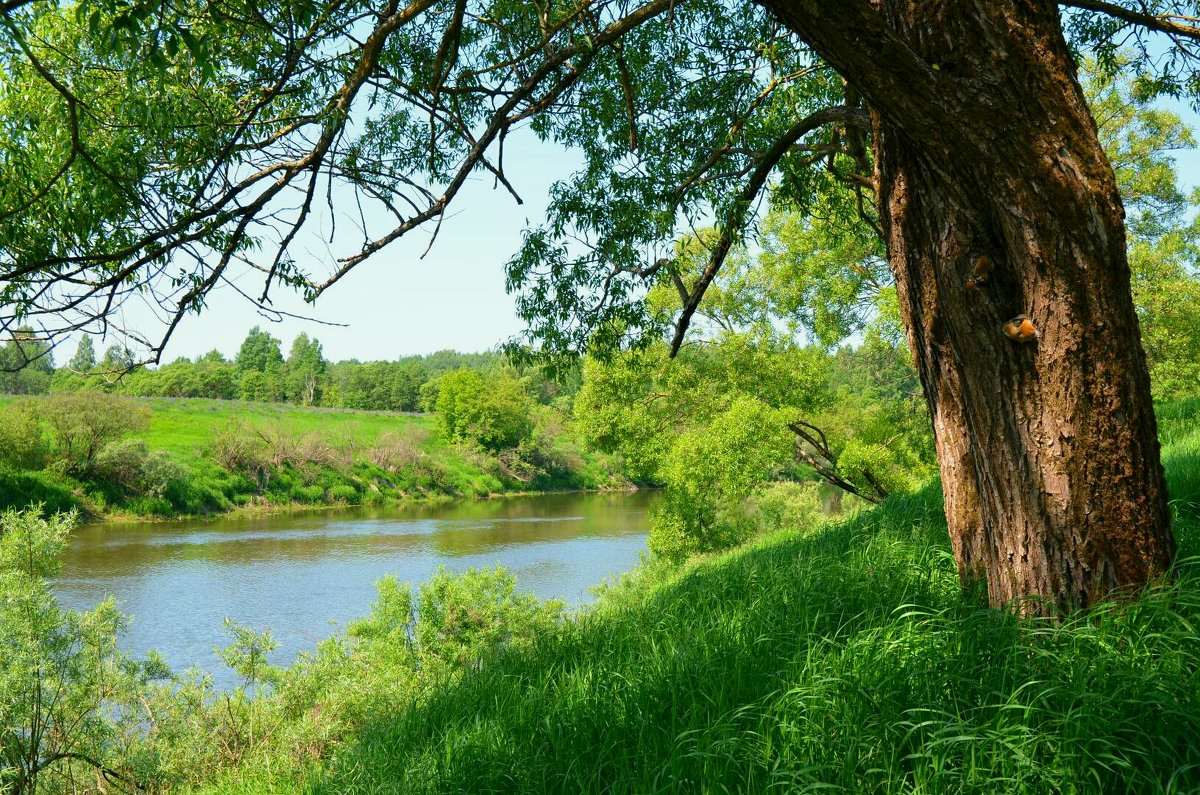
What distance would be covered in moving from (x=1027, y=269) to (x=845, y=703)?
1.53m

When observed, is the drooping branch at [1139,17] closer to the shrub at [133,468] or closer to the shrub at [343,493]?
the shrub at [133,468]

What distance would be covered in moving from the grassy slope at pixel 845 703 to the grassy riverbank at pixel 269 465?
3165cm

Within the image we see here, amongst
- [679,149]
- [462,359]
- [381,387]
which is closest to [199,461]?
[679,149]

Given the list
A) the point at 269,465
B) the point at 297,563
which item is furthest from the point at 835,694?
the point at 269,465

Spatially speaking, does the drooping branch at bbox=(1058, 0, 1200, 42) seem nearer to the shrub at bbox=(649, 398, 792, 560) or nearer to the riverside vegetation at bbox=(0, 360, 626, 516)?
the shrub at bbox=(649, 398, 792, 560)

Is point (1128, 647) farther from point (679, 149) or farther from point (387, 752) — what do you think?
point (679, 149)

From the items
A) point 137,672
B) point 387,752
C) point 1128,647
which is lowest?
point 137,672

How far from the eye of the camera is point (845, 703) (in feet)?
7.72

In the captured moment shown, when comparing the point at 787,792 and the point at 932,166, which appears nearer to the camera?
the point at 787,792

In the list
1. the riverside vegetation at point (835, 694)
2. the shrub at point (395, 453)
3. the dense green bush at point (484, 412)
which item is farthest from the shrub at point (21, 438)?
the riverside vegetation at point (835, 694)

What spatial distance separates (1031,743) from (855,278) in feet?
47.8

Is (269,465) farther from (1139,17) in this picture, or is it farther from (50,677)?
(1139,17)

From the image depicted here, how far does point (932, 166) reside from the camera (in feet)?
9.00

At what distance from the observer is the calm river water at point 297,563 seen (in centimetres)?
1558
